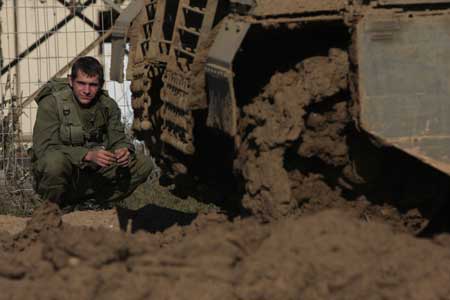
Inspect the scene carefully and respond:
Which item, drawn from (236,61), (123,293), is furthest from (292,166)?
(123,293)

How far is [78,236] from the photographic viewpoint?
4.50 metres

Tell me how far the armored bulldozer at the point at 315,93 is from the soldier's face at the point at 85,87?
3.93 ft

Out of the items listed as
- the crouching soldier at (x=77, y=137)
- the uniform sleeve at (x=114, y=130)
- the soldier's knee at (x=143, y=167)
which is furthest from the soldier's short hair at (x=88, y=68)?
the soldier's knee at (x=143, y=167)

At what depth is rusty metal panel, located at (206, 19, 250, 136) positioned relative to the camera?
15.5ft

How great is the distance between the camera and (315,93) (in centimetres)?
474

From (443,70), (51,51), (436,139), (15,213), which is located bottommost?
(15,213)

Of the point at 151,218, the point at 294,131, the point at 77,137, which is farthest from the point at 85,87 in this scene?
the point at 294,131

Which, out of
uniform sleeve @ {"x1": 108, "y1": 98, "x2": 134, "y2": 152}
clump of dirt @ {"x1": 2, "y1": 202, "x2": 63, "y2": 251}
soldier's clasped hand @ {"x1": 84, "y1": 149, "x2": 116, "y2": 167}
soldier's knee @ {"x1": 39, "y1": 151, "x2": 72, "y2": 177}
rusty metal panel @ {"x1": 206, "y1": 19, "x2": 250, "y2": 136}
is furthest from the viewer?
uniform sleeve @ {"x1": 108, "y1": 98, "x2": 134, "y2": 152}

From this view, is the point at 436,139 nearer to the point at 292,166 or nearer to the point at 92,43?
the point at 292,166

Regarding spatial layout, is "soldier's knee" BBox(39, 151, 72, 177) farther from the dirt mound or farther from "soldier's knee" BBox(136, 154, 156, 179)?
the dirt mound

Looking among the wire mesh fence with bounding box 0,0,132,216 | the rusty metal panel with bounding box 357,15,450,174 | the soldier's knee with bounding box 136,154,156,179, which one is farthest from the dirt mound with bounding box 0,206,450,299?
the wire mesh fence with bounding box 0,0,132,216

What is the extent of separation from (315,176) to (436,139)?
0.75m

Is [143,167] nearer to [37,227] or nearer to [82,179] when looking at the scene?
[82,179]

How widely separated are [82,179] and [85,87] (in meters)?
0.65
